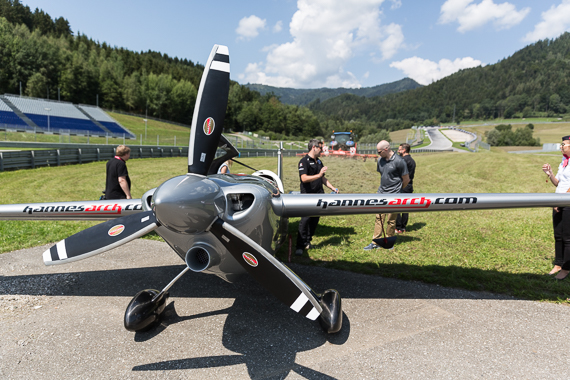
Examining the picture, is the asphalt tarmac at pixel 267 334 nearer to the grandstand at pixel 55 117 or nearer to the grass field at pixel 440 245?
the grass field at pixel 440 245

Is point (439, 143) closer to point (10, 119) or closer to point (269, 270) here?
point (10, 119)

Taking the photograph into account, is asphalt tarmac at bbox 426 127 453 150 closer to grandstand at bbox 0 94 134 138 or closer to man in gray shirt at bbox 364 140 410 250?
grandstand at bbox 0 94 134 138

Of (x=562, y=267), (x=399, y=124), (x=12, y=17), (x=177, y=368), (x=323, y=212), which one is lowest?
(x=177, y=368)

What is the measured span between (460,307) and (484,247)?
3233 millimetres

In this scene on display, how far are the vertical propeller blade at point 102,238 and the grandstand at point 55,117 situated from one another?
5527 cm

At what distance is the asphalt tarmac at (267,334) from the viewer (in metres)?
3.59

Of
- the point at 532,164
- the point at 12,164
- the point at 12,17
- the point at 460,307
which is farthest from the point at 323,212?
the point at 12,17

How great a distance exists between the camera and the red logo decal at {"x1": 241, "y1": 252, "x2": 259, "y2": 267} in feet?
11.3

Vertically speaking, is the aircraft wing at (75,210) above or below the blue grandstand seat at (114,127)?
below

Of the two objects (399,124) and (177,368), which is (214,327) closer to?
(177,368)

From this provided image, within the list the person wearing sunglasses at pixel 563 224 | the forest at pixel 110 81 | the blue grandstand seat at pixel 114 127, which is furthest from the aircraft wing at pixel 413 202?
the forest at pixel 110 81

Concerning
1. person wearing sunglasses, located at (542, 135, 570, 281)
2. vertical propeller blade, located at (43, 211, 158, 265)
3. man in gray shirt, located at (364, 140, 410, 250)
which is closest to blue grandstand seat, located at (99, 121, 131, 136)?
man in gray shirt, located at (364, 140, 410, 250)

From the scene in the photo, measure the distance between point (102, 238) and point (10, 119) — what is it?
66667 millimetres

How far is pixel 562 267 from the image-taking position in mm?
5707
